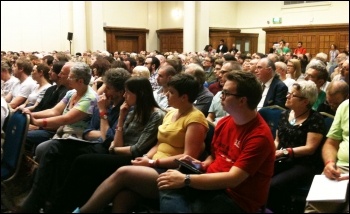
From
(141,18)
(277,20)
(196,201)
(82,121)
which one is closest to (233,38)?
(277,20)

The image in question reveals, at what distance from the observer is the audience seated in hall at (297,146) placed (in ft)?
8.62

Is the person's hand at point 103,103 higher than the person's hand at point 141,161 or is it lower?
higher

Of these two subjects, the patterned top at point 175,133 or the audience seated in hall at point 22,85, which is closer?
the patterned top at point 175,133

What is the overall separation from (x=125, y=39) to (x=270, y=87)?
15.0m

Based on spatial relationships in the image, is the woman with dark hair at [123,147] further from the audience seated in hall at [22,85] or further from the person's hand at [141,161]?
the audience seated in hall at [22,85]

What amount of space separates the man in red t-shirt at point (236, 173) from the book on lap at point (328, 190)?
272mm

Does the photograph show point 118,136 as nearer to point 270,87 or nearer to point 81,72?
point 81,72

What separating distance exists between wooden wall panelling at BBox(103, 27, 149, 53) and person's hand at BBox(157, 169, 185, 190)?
16.3m

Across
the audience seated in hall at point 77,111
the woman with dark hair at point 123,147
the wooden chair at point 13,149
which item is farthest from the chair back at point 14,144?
the audience seated in hall at point 77,111

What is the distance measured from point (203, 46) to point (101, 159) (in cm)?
1425

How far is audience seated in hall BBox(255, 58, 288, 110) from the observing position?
4316 millimetres

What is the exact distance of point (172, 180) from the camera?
2.17 m

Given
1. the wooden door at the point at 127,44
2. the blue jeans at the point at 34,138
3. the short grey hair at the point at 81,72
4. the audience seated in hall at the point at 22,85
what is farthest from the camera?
the wooden door at the point at 127,44

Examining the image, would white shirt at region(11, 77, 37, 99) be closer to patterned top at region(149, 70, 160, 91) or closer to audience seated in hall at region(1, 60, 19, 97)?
audience seated in hall at region(1, 60, 19, 97)
